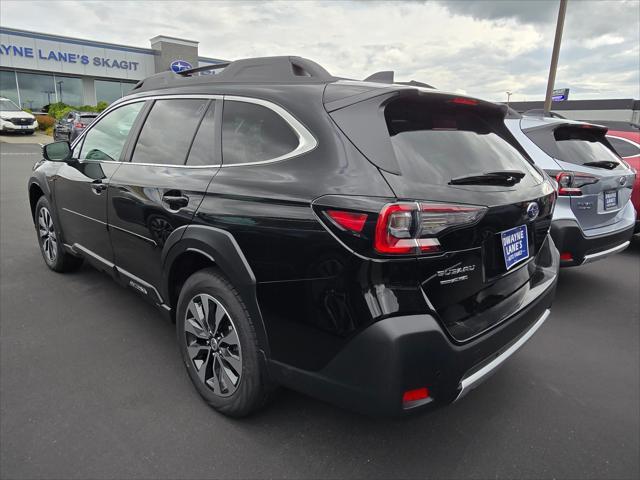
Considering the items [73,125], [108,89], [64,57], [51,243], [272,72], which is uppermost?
[64,57]

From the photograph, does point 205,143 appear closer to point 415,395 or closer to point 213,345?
point 213,345

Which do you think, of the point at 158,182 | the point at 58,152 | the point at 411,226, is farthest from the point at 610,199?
the point at 58,152

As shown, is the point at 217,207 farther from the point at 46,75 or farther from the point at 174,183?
the point at 46,75

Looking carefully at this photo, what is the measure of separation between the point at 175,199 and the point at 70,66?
3211 cm

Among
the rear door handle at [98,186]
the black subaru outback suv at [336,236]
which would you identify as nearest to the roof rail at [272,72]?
the black subaru outback suv at [336,236]

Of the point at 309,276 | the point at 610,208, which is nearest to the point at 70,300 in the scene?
the point at 309,276

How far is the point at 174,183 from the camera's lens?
8.50 feet

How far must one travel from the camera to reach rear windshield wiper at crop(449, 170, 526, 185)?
2.01 metres

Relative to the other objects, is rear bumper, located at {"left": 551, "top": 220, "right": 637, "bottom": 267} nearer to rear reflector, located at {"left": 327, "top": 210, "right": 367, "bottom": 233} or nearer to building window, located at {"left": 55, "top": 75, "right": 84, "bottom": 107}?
rear reflector, located at {"left": 327, "top": 210, "right": 367, "bottom": 233}

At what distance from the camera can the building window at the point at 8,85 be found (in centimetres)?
2678

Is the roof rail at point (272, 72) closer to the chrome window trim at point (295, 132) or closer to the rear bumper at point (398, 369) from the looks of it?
the chrome window trim at point (295, 132)

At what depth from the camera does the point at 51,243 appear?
14.8 feet

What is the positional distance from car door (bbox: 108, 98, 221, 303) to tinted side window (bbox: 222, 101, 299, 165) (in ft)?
0.30

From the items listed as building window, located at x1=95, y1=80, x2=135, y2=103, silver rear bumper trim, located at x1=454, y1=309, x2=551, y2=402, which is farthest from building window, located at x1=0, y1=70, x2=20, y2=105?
silver rear bumper trim, located at x1=454, y1=309, x2=551, y2=402
